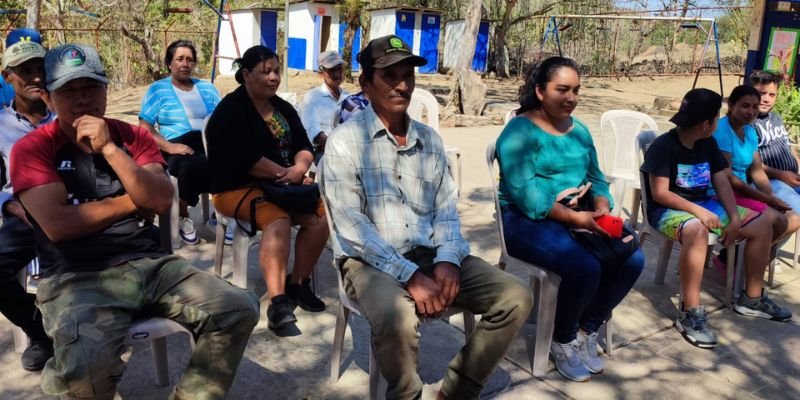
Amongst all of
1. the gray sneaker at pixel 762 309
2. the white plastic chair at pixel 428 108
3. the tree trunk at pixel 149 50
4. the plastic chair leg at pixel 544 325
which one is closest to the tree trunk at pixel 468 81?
the white plastic chair at pixel 428 108

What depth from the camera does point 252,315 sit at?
2.52 meters

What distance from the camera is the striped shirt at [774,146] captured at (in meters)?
4.82

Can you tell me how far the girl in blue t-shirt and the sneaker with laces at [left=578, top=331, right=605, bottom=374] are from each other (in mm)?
1630

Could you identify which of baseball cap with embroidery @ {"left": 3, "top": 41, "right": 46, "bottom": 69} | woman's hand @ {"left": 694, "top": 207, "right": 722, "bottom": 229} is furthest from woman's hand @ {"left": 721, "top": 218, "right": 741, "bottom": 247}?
baseball cap with embroidery @ {"left": 3, "top": 41, "right": 46, "bottom": 69}

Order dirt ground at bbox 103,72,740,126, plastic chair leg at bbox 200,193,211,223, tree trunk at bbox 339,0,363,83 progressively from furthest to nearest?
tree trunk at bbox 339,0,363,83
dirt ground at bbox 103,72,740,126
plastic chair leg at bbox 200,193,211,223

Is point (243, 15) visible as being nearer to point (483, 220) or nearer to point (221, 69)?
point (221, 69)

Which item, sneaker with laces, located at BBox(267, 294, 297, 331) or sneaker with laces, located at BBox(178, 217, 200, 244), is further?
sneaker with laces, located at BBox(178, 217, 200, 244)

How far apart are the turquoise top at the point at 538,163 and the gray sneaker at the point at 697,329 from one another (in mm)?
1050

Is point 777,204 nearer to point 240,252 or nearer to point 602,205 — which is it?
point 602,205

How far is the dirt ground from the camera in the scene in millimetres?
13151

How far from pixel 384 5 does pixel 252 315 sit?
23971 millimetres

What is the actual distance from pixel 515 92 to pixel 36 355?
17.5m

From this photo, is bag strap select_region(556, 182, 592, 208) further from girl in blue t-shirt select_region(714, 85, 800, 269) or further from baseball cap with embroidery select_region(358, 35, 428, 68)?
girl in blue t-shirt select_region(714, 85, 800, 269)

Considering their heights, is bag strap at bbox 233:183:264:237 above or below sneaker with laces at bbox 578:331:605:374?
above
